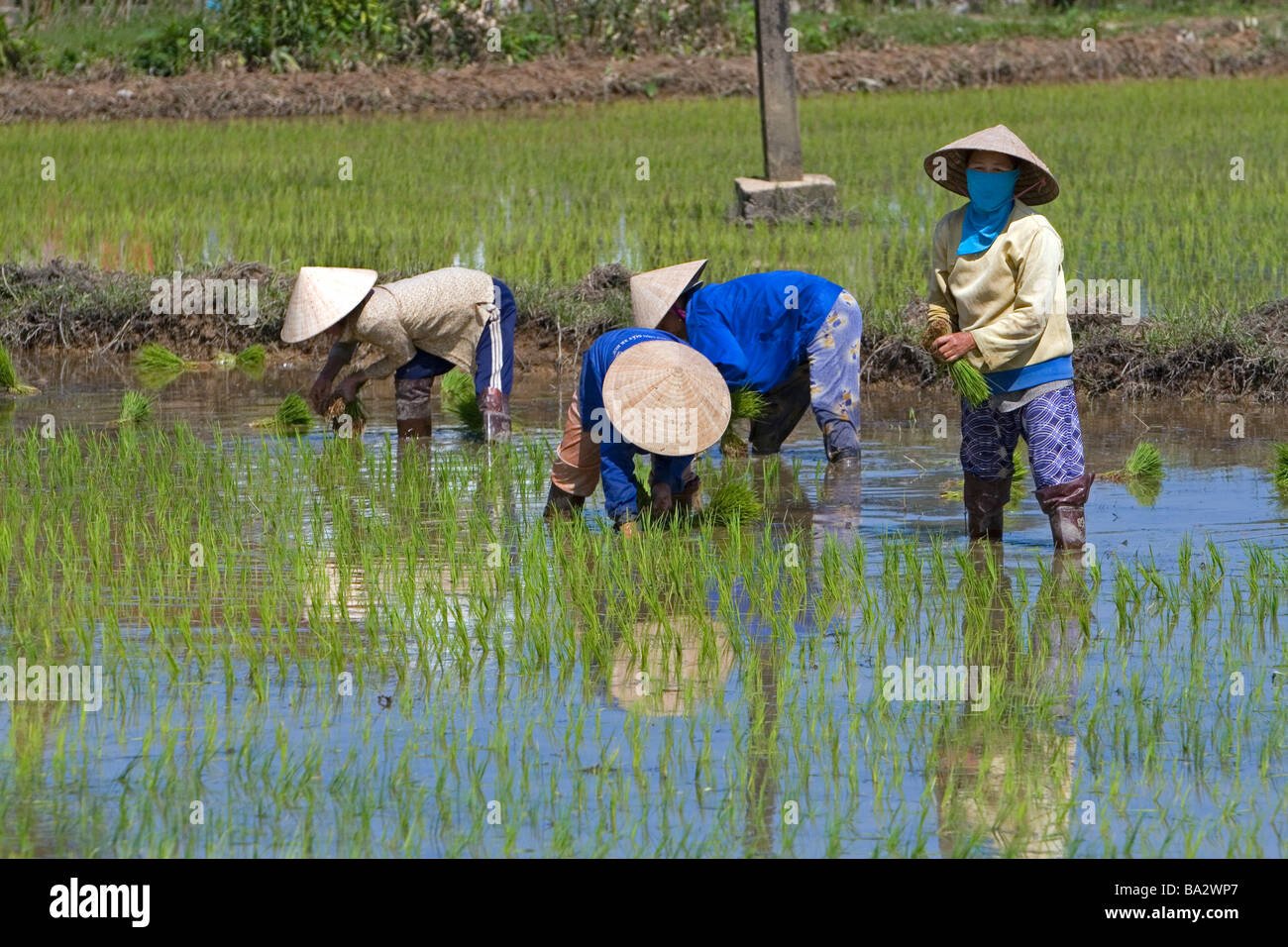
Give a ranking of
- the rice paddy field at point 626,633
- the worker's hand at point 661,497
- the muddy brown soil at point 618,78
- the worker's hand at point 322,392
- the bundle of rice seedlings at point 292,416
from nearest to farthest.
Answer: the rice paddy field at point 626,633
the worker's hand at point 661,497
the worker's hand at point 322,392
the bundle of rice seedlings at point 292,416
the muddy brown soil at point 618,78

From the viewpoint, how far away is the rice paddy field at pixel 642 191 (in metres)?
9.41

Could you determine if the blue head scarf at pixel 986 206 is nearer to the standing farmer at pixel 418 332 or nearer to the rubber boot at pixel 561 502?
the rubber boot at pixel 561 502

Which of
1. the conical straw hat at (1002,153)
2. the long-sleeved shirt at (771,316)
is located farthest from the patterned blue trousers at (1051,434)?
the long-sleeved shirt at (771,316)

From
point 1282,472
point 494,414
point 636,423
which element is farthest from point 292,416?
point 1282,472

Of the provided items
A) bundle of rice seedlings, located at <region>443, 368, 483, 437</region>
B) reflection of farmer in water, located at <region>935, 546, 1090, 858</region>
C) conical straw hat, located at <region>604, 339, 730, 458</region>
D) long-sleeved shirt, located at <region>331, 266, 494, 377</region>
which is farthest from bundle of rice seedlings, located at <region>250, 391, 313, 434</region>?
reflection of farmer in water, located at <region>935, 546, 1090, 858</region>

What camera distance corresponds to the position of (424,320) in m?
6.86

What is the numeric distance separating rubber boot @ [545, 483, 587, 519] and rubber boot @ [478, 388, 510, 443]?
1.26 meters

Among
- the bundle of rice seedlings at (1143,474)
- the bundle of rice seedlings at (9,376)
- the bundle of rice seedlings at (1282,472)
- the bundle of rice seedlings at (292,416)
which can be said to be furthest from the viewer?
the bundle of rice seedlings at (9,376)

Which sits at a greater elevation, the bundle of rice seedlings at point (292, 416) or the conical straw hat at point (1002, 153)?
the conical straw hat at point (1002, 153)

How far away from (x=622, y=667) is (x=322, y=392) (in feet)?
9.40

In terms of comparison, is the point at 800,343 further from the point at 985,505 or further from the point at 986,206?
the point at 986,206
